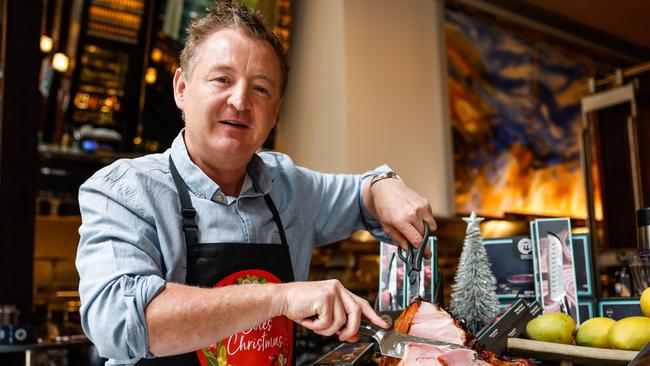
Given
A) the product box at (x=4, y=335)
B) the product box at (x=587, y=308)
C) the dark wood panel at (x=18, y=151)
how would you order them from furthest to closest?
1. the dark wood panel at (x=18, y=151)
2. the product box at (x=4, y=335)
3. the product box at (x=587, y=308)

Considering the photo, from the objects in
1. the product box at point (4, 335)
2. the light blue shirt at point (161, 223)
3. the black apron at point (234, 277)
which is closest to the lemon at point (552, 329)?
the light blue shirt at point (161, 223)

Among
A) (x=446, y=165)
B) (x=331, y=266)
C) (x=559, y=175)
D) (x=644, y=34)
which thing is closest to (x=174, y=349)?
(x=331, y=266)

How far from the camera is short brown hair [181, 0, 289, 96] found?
1.54 metres

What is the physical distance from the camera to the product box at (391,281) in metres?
1.72

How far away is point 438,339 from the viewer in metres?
1.30

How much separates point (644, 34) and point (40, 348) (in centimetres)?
681

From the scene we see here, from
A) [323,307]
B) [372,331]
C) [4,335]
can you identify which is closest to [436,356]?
[372,331]

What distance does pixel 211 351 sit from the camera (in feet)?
4.80

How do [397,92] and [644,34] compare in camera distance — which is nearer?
[397,92]

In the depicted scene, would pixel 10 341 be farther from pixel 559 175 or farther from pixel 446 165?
pixel 559 175

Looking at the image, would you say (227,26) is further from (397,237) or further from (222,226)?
(397,237)

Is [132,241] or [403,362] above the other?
[132,241]

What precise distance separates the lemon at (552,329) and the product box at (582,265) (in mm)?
281

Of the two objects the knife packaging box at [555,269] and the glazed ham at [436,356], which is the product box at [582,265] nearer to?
the knife packaging box at [555,269]
